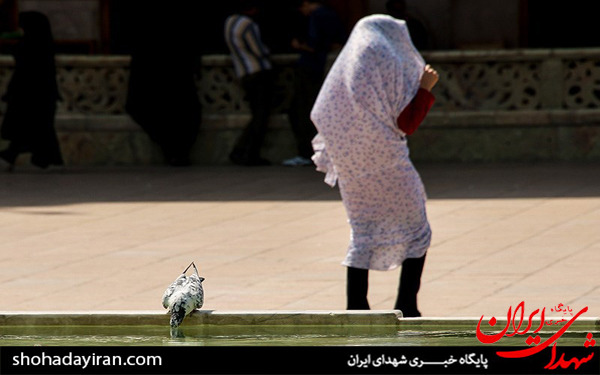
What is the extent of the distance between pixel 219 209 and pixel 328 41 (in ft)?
12.5

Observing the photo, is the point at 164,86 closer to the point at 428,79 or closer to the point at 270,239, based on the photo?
the point at 270,239

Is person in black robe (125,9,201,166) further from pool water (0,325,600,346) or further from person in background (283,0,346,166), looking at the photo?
pool water (0,325,600,346)

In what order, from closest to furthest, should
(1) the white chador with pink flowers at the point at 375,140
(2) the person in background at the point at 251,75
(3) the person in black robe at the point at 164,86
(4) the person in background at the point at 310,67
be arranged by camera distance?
1. (1) the white chador with pink flowers at the point at 375,140
2. (4) the person in background at the point at 310,67
3. (2) the person in background at the point at 251,75
4. (3) the person in black robe at the point at 164,86

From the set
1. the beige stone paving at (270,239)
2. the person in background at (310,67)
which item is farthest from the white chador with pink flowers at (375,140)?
the person in background at (310,67)

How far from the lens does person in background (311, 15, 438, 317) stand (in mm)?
6965

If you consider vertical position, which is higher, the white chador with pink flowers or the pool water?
the white chador with pink flowers

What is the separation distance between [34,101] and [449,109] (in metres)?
4.22

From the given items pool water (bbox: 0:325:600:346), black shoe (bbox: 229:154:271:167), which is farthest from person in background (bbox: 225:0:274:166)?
pool water (bbox: 0:325:600:346)

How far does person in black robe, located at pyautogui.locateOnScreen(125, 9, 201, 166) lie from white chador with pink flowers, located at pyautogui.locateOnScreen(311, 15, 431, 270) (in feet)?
28.3

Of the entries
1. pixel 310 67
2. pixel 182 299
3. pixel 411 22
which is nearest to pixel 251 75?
pixel 310 67

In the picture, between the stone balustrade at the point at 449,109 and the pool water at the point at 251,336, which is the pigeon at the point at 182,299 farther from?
the stone balustrade at the point at 449,109

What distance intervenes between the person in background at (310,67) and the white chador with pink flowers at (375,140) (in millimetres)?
8189

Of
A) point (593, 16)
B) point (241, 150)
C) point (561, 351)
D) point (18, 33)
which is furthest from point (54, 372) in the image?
point (593, 16)

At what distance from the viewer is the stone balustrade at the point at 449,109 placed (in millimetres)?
15594
